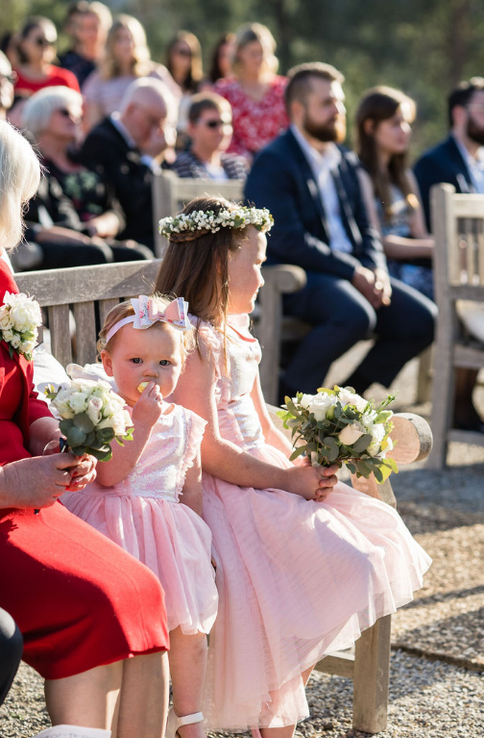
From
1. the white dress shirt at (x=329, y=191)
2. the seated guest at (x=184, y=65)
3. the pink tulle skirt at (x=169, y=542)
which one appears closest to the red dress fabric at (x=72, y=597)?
the pink tulle skirt at (x=169, y=542)

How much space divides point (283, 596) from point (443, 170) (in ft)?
15.9

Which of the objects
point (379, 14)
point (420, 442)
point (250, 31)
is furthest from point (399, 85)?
point (420, 442)

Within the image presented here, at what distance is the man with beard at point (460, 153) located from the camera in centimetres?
661

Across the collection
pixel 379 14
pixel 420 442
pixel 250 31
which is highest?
pixel 379 14

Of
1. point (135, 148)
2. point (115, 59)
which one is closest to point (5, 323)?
point (135, 148)

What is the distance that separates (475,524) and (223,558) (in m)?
2.38

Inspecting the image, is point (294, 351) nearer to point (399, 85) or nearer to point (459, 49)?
point (459, 49)

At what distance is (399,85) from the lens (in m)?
22.8

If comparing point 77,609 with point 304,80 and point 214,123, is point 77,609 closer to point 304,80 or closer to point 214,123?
point 304,80

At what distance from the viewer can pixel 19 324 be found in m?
2.17

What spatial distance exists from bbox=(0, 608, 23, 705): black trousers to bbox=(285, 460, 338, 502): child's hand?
95 cm

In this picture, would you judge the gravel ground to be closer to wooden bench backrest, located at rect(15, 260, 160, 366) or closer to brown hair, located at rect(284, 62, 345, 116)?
wooden bench backrest, located at rect(15, 260, 160, 366)

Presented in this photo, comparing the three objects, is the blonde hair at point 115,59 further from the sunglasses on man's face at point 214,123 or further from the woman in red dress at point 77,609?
the woman in red dress at point 77,609

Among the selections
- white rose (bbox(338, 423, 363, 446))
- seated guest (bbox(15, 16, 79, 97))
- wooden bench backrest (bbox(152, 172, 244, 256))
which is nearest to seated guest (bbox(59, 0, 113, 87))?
seated guest (bbox(15, 16, 79, 97))
